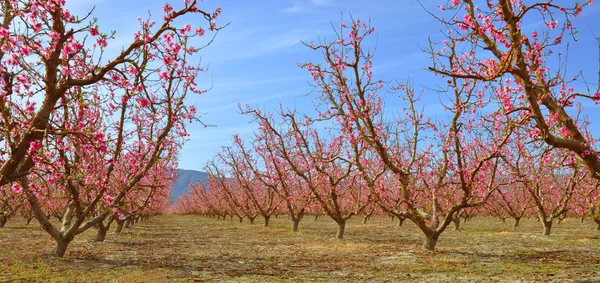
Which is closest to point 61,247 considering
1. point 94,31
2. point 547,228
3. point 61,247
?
point 61,247

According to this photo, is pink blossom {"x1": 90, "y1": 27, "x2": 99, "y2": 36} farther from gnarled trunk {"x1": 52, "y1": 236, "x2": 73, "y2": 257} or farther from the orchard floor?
gnarled trunk {"x1": 52, "y1": 236, "x2": 73, "y2": 257}

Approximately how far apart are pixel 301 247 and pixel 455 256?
6.69 m

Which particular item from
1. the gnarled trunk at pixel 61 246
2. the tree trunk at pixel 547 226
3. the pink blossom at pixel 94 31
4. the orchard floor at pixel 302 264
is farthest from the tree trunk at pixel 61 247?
the tree trunk at pixel 547 226

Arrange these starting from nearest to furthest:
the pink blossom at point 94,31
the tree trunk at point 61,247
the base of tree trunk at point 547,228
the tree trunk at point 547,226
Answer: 1. the pink blossom at point 94,31
2. the tree trunk at point 61,247
3. the tree trunk at point 547,226
4. the base of tree trunk at point 547,228

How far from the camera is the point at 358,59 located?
15.9 metres

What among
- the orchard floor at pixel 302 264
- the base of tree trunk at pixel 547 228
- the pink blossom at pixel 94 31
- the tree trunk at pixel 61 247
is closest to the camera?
the pink blossom at pixel 94 31

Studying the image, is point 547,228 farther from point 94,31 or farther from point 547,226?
point 94,31

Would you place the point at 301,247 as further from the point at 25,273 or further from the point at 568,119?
the point at 568,119

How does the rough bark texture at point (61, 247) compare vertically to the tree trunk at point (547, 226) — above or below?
below

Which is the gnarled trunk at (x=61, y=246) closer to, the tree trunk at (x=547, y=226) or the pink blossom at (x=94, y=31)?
the pink blossom at (x=94, y=31)

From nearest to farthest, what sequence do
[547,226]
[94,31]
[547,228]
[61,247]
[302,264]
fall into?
[94,31]
[302,264]
[61,247]
[547,226]
[547,228]

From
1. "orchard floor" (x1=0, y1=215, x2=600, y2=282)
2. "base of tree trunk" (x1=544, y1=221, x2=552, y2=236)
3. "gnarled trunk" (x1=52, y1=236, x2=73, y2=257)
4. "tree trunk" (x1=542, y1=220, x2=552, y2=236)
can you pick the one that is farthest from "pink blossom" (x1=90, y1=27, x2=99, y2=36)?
"base of tree trunk" (x1=544, y1=221, x2=552, y2=236)

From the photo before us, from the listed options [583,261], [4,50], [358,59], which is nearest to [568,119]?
[583,261]

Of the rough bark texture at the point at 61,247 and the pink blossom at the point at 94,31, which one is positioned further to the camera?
the rough bark texture at the point at 61,247
